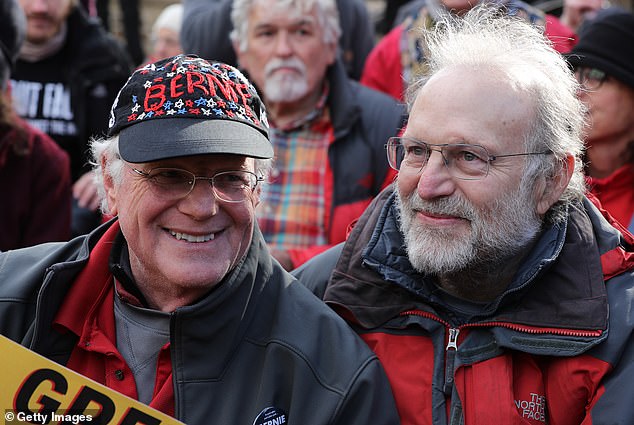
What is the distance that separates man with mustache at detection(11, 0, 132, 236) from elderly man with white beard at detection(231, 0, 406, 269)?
1.21 metres

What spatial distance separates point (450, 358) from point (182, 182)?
3.15 ft

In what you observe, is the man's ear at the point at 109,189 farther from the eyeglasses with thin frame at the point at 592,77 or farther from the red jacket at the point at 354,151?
the eyeglasses with thin frame at the point at 592,77

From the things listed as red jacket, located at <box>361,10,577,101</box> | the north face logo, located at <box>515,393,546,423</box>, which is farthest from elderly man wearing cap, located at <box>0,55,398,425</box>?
red jacket, located at <box>361,10,577,101</box>

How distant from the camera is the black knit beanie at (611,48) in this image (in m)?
4.10

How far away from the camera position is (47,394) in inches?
98.9

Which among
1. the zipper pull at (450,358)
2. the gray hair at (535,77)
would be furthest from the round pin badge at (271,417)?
the gray hair at (535,77)

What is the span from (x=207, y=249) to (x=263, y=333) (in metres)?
0.31

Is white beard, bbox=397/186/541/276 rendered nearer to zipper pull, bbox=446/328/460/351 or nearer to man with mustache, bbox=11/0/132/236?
zipper pull, bbox=446/328/460/351

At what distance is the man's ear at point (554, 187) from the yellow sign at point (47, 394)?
1.38 metres

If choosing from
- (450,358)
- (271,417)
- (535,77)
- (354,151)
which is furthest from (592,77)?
(271,417)

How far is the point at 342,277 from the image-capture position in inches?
121

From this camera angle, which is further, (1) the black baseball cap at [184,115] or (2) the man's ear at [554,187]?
(2) the man's ear at [554,187]

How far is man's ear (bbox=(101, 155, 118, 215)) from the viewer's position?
2.93 meters

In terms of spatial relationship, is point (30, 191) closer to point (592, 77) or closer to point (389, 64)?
point (389, 64)
